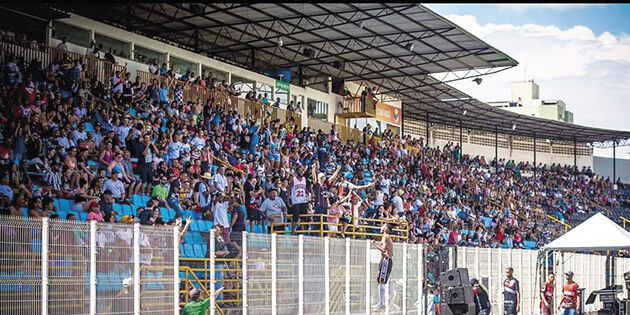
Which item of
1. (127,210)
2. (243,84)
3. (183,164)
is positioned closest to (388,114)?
(243,84)

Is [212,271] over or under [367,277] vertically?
over

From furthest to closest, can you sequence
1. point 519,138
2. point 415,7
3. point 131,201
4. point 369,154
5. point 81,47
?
1. point 519,138
2. point 369,154
3. point 415,7
4. point 81,47
5. point 131,201

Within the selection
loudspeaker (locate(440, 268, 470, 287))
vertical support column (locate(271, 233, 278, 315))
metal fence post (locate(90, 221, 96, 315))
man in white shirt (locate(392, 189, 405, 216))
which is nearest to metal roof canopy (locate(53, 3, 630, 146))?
man in white shirt (locate(392, 189, 405, 216))

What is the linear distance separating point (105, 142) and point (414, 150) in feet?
98.9

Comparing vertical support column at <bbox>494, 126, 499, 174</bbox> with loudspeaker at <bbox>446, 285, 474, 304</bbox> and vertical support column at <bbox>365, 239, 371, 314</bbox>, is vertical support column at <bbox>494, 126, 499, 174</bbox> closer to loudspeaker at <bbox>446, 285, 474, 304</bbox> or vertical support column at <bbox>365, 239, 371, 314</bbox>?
loudspeaker at <bbox>446, 285, 474, 304</bbox>

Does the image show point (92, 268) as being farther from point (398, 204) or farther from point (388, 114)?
point (388, 114)

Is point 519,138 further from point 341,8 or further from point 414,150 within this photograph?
point 341,8

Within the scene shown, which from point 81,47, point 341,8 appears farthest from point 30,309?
point 341,8

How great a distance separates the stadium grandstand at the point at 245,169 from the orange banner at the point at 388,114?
7.1 inches

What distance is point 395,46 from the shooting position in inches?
1480

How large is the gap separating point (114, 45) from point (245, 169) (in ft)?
27.2

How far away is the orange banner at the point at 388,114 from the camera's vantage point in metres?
49.3

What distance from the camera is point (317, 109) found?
4506cm

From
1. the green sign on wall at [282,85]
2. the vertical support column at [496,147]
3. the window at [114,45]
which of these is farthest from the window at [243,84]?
the vertical support column at [496,147]
